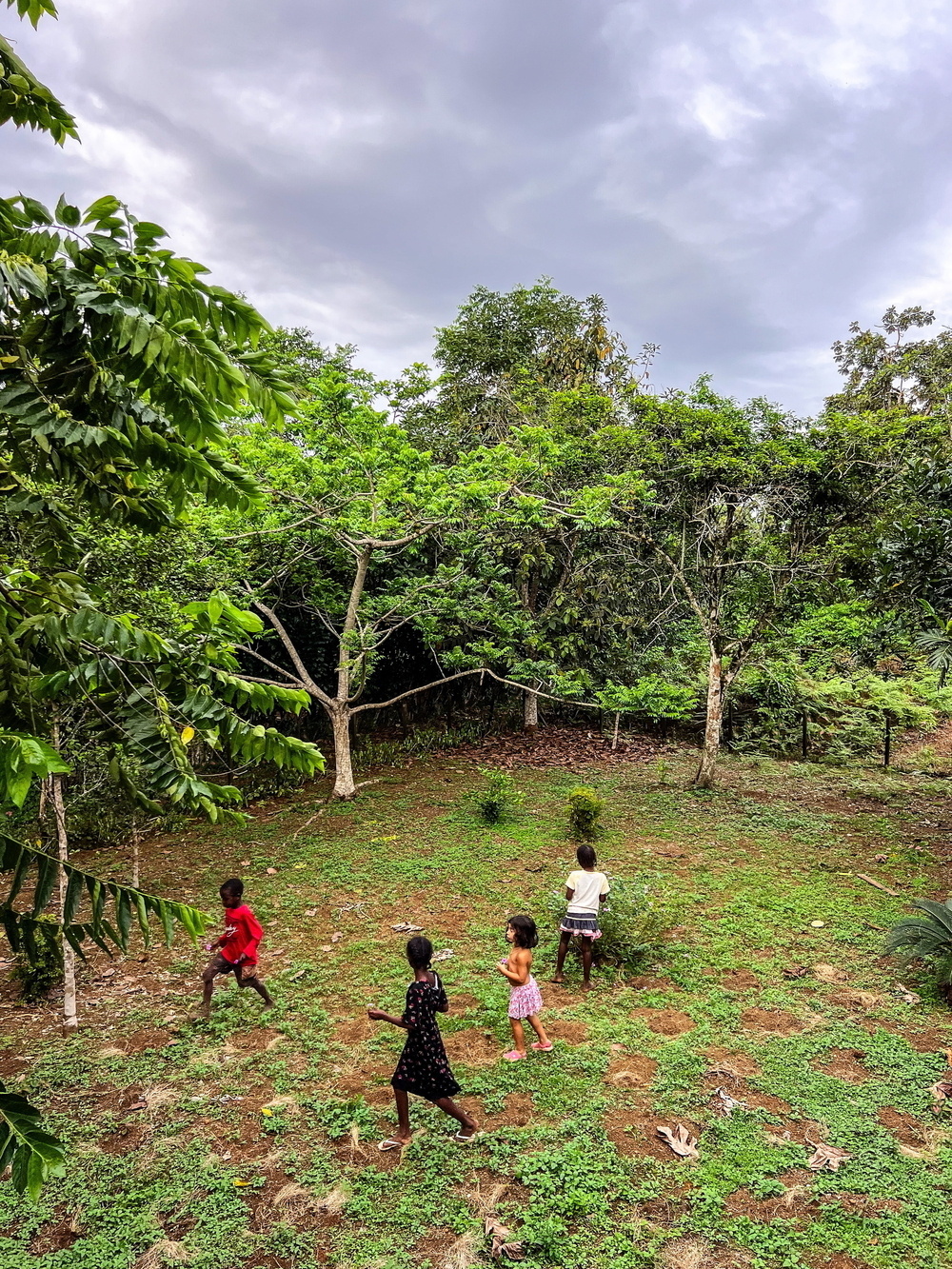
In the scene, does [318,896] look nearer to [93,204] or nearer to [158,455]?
[158,455]

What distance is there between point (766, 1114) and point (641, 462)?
9.98 metres

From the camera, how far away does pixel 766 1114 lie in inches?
186

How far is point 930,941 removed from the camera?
252 inches

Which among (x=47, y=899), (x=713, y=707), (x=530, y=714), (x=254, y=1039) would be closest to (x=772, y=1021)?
(x=254, y=1039)

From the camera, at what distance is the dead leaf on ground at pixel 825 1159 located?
4.25 m

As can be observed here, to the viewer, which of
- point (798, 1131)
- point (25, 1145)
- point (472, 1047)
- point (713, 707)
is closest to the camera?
point (25, 1145)

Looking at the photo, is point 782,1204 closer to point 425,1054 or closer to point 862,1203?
point 862,1203

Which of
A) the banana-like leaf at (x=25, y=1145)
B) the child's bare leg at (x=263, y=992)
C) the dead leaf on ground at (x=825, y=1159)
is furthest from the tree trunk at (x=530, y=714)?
the banana-like leaf at (x=25, y=1145)

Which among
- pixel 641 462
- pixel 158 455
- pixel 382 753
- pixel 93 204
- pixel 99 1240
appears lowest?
pixel 99 1240

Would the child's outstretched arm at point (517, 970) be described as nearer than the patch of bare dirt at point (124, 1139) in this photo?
No

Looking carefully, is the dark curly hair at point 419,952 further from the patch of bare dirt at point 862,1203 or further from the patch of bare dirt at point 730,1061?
the patch of bare dirt at point 862,1203

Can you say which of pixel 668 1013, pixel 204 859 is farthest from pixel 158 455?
pixel 204 859

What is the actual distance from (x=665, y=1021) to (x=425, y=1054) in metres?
2.54

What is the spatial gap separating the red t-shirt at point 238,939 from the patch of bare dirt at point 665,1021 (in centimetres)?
337
